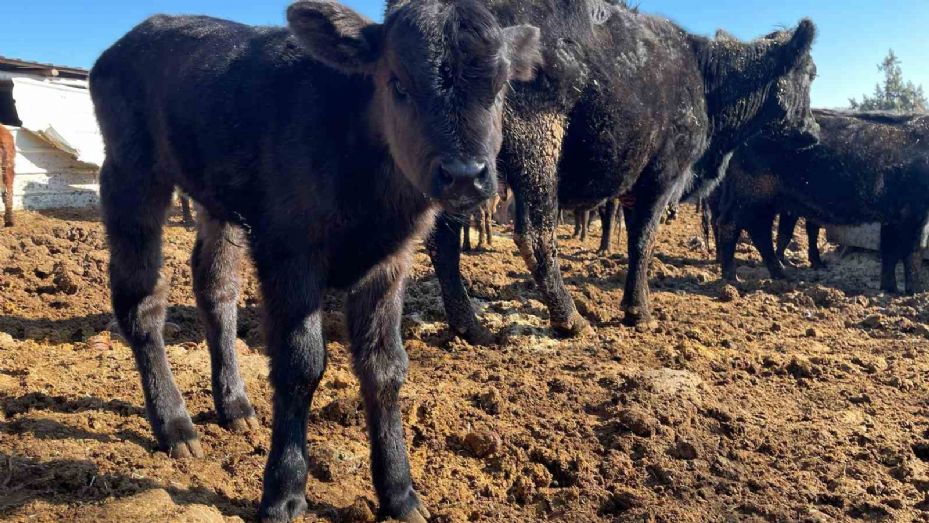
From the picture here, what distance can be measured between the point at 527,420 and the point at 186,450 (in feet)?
6.27

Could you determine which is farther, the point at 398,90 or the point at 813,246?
the point at 813,246

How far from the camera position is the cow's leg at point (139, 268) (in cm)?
392

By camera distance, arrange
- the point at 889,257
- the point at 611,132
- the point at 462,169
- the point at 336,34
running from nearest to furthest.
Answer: the point at 462,169, the point at 336,34, the point at 611,132, the point at 889,257

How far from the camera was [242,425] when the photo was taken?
409cm

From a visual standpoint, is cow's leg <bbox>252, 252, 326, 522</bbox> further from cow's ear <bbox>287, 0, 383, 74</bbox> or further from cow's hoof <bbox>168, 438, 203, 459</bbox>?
cow's ear <bbox>287, 0, 383, 74</bbox>

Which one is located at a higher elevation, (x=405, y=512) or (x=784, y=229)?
(x=784, y=229)

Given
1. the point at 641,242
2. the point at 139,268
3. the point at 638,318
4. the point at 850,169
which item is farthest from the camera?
the point at 850,169

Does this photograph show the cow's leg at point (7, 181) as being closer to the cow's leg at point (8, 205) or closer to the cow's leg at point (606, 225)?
the cow's leg at point (8, 205)

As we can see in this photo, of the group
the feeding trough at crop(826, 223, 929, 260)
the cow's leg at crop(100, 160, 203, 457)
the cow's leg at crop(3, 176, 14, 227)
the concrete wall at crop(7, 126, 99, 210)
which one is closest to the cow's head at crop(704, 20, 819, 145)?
the feeding trough at crop(826, 223, 929, 260)

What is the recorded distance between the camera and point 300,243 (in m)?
3.10

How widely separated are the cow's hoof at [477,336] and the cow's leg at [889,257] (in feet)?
20.9

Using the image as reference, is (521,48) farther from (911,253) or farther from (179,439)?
(911,253)

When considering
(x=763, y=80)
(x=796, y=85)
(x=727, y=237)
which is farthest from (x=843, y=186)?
(x=763, y=80)

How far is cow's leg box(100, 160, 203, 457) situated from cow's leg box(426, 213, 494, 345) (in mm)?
2574
